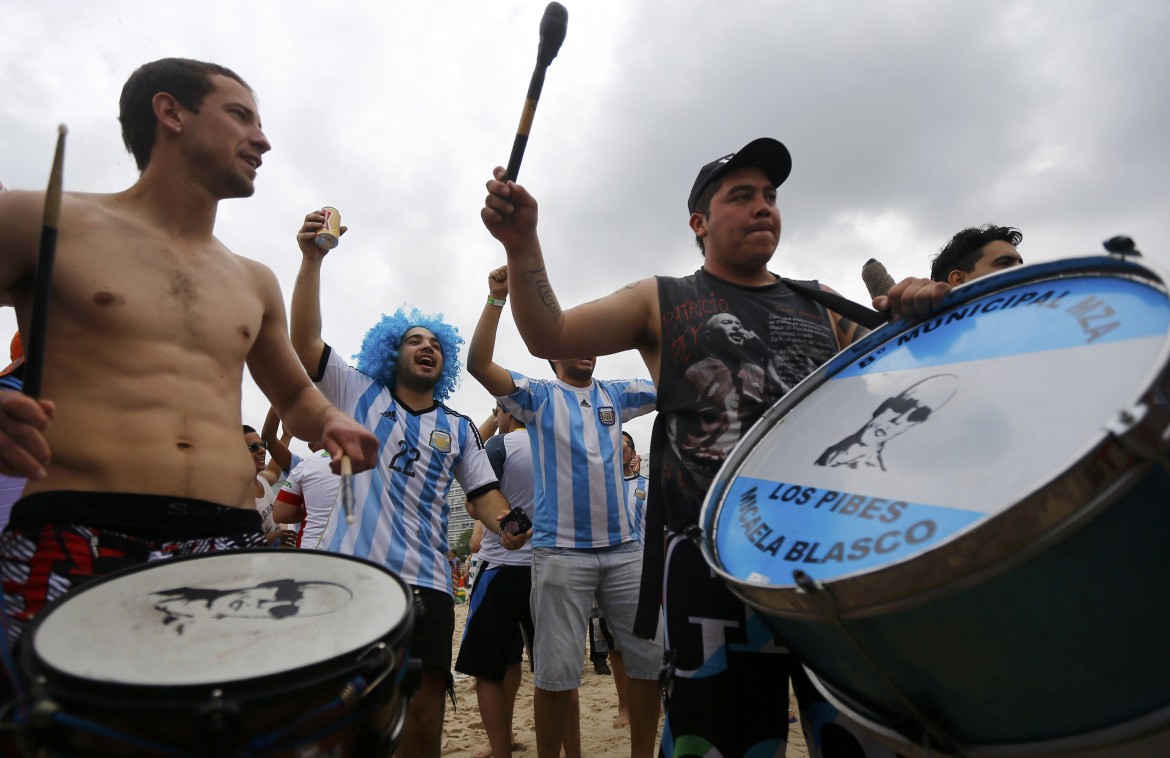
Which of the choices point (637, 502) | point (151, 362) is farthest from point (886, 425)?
point (637, 502)

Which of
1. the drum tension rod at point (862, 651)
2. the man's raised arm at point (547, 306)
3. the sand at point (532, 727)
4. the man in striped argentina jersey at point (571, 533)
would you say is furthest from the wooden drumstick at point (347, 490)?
the sand at point (532, 727)

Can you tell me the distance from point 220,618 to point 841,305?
1.89 meters

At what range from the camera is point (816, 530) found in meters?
1.32

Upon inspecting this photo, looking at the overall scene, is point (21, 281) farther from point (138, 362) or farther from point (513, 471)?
point (513, 471)

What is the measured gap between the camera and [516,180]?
1.97 m

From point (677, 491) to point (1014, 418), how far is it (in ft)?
3.25

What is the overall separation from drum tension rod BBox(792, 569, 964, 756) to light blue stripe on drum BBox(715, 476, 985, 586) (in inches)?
1.7

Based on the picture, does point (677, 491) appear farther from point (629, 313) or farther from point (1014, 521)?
point (1014, 521)

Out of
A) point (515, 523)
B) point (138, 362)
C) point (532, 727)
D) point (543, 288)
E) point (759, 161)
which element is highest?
point (759, 161)

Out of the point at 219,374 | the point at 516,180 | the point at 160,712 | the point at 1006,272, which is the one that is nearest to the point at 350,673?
the point at 160,712

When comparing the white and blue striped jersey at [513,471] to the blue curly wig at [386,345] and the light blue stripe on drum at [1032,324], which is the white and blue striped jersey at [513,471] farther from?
the light blue stripe on drum at [1032,324]

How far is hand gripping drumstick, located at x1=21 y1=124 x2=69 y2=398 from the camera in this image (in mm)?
1250

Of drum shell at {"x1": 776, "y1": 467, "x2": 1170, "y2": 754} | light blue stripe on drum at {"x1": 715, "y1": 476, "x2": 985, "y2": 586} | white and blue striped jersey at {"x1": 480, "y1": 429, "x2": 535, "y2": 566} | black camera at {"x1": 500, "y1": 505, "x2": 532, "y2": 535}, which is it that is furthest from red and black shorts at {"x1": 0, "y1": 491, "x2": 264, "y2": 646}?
white and blue striped jersey at {"x1": 480, "y1": 429, "x2": 535, "y2": 566}

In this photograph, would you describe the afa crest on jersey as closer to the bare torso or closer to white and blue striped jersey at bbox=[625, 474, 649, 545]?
the bare torso
